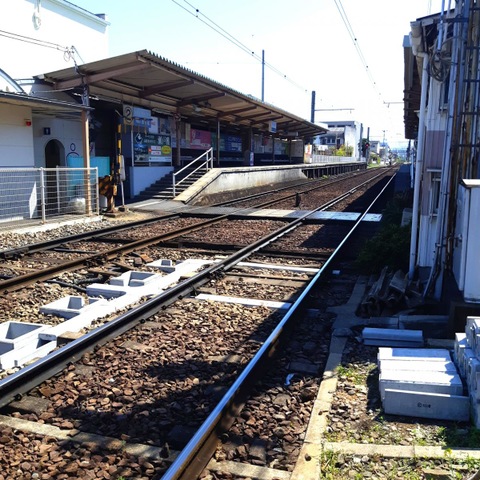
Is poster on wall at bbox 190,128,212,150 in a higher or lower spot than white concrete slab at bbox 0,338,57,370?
higher

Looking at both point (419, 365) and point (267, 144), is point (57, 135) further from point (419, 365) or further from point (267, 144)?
point (267, 144)

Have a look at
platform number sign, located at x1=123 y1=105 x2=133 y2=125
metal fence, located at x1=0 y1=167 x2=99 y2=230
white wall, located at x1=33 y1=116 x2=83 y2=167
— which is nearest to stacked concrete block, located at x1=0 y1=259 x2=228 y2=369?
metal fence, located at x1=0 y1=167 x2=99 y2=230

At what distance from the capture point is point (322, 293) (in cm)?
784

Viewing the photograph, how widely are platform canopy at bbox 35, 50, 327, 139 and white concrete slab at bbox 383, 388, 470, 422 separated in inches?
552

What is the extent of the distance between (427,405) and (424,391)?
0.38ft

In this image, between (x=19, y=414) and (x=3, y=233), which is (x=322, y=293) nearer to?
(x=19, y=414)

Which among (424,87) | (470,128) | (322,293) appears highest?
(424,87)

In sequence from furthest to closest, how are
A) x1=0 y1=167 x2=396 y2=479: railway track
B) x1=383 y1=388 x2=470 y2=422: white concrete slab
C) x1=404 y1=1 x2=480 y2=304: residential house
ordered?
x1=404 y1=1 x2=480 y2=304: residential house, x1=383 y1=388 x2=470 y2=422: white concrete slab, x1=0 y1=167 x2=396 y2=479: railway track

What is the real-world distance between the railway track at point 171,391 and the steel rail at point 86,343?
0.04ft

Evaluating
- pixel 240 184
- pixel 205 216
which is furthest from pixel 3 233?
pixel 240 184

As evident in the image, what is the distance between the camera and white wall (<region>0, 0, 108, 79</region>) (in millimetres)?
17156

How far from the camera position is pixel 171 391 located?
4.38 metres

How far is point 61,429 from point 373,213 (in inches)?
622

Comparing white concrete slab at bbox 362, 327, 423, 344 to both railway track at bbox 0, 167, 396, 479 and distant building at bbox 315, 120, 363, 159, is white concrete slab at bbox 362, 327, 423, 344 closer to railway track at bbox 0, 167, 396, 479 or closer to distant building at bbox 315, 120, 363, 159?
railway track at bbox 0, 167, 396, 479
